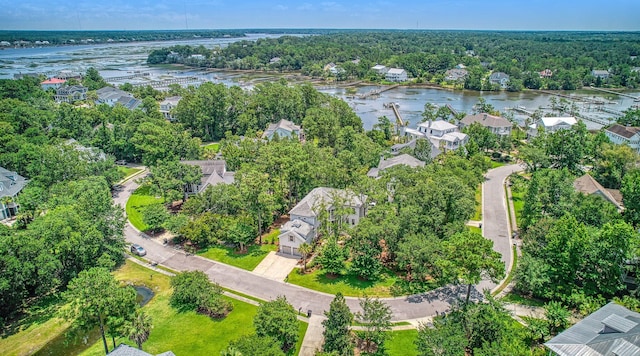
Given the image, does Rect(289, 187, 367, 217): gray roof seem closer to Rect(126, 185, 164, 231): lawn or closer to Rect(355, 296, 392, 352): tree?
Rect(355, 296, 392, 352): tree

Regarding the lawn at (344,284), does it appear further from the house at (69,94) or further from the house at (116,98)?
the house at (69,94)

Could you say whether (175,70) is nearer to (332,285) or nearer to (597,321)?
(332,285)

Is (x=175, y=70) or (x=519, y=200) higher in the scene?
(x=175, y=70)

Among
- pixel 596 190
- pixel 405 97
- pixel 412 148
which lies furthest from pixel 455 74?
pixel 596 190

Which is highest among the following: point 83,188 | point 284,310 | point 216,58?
point 216,58

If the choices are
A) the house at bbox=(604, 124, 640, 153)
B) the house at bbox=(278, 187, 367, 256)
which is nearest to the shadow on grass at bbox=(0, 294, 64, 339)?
the house at bbox=(278, 187, 367, 256)

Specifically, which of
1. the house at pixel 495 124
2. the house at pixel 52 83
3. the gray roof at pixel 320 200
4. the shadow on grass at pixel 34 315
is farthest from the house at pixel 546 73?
the shadow on grass at pixel 34 315

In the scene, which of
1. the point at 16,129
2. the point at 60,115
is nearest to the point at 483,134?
the point at 60,115
